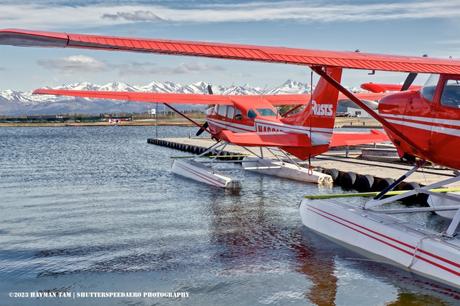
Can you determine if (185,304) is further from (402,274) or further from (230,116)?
(230,116)

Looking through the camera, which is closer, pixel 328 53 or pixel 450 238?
pixel 450 238

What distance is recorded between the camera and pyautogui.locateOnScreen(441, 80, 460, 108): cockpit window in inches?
303

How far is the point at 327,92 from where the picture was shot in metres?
13.6

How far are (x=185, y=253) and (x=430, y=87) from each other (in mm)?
4577

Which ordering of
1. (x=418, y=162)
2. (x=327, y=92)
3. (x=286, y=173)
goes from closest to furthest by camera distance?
1. (x=418, y=162)
2. (x=327, y=92)
3. (x=286, y=173)

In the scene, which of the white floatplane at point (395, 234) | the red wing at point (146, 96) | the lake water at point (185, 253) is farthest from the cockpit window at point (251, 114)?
the white floatplane at point (395, 234)

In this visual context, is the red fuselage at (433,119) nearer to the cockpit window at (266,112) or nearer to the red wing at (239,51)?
the red wing at (239,51)

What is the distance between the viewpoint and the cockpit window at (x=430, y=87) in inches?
316

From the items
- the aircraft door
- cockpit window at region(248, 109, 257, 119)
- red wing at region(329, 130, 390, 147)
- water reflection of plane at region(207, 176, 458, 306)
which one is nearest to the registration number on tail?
red wing at region(329, 130, 390, 147)

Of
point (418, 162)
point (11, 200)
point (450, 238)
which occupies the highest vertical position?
point (418, 162)

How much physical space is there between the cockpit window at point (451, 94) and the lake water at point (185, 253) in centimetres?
250

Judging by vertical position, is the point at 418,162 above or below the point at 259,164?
above

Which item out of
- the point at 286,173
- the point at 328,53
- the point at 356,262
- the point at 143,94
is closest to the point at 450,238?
the point at 356,262

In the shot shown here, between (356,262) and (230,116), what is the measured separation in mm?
9506
